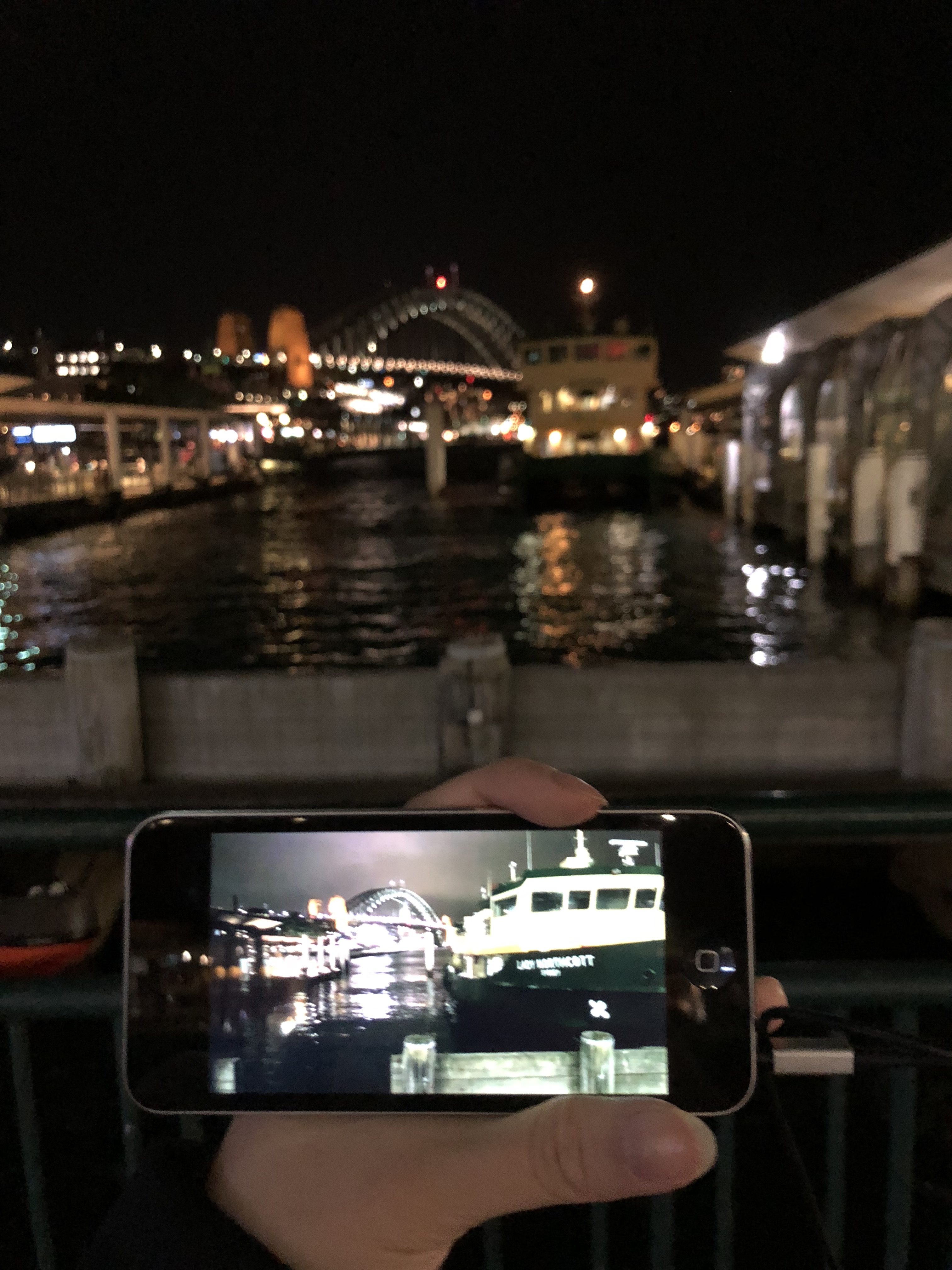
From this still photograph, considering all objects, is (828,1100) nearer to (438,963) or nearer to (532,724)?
(438,963)

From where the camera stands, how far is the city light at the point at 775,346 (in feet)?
85.5

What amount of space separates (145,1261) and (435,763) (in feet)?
19.9

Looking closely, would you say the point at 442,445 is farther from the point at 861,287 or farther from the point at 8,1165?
the point at 8,1165

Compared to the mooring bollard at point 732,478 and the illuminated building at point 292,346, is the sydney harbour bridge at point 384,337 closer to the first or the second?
the illuminated building at point 292,346

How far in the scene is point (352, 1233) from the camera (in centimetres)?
111

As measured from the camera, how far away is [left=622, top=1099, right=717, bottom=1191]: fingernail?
0.98 meters

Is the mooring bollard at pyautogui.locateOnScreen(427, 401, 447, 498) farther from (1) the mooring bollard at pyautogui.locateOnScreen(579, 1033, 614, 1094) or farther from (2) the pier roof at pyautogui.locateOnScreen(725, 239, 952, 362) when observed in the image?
(1) the mooring bollard at pyautogui.locateOnScreen(579, 1033, 614, 1094)

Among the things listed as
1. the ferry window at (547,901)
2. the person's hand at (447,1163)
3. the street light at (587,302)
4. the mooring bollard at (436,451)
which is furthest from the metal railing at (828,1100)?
the street light at (587,302)

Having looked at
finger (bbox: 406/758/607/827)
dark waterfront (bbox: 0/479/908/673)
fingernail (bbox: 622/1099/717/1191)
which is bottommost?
dark waterfront (bbox: 0/479/908/673)

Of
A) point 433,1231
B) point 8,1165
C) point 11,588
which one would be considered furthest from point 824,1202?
point 11,588

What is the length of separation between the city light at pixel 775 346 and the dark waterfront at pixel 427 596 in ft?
15.5

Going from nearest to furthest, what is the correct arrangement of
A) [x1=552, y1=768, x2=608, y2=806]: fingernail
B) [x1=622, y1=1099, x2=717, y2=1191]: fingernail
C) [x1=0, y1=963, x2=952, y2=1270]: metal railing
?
[x1=622, y1=1099, x2=717, y2=1191]: fingernail → [x1=552, y1=768, x2=608, y2=806]: fingernail → [x1=0, y1=963, x2=952, y2=1270]: metal railing

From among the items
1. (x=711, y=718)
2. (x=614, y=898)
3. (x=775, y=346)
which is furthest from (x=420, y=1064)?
(x=775, y=346)

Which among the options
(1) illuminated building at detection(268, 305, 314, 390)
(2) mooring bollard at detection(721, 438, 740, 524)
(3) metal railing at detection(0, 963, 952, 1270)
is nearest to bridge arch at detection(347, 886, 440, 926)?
(3) metal railing at detection(0, 963, 952, 1270)
